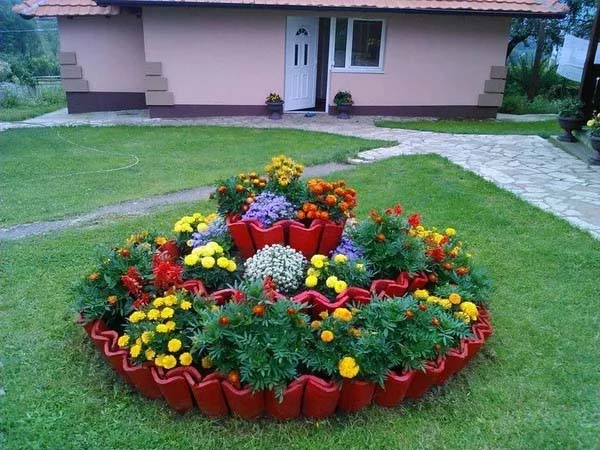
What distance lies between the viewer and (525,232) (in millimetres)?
4828

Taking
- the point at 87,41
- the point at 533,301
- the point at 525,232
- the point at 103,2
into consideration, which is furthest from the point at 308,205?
the point at 87,41

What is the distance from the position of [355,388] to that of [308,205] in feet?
3.97

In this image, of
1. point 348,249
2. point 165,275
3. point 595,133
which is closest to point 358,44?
point 595,133

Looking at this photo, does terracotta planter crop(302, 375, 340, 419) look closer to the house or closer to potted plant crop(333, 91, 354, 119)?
the house

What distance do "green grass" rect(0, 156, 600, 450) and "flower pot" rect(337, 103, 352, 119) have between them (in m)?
7.32

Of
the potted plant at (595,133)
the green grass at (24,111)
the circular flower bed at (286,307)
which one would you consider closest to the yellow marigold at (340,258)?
the circular flower bed at (286,307)

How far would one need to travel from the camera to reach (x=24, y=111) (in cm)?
1192

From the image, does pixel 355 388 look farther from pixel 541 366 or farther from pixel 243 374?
pixel 541 366

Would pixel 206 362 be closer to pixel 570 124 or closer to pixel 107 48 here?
pixel 570 124

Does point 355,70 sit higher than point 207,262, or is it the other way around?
point 355,70

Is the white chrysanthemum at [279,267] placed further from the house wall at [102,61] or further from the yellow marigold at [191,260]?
the house wall at [102,61]

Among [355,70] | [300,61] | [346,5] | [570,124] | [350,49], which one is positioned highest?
[346,5]

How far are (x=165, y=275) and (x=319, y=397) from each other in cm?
100

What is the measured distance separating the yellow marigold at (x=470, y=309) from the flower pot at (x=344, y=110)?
28.7 feet
